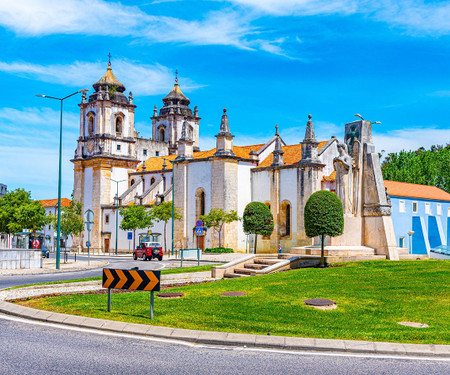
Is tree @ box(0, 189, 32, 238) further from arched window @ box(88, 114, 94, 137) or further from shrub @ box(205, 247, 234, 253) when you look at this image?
shrub @ box(205, 247, 234, 253)

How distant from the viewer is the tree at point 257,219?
48.7 metres

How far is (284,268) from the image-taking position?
2148 cm

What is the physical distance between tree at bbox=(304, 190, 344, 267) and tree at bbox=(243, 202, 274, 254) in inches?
998

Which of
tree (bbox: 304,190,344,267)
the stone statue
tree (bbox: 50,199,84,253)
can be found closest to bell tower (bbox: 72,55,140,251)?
tree (bbox: 50,199,84,253)

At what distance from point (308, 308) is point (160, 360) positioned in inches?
205

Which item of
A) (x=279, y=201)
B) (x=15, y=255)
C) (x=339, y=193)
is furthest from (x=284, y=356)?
(x=279, y=201)

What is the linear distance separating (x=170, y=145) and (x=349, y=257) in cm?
6414

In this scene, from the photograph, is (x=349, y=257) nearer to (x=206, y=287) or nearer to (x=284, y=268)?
(x=284, y=268)

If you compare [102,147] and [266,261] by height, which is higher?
[102,147]

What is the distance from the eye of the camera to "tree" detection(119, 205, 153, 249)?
6047cm

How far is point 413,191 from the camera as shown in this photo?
5862 centimetres

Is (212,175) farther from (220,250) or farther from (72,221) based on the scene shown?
(72,221)

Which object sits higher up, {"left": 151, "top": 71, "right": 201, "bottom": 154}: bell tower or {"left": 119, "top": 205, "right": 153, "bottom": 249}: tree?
{"left": 151, "top": 71, "right": 201, "bottom": 154}: bell tower

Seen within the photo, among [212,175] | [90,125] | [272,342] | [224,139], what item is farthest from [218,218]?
[272,342]
